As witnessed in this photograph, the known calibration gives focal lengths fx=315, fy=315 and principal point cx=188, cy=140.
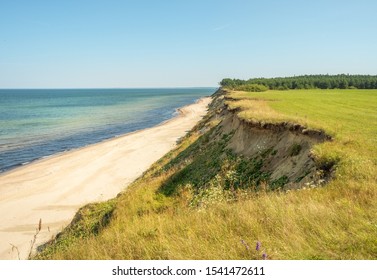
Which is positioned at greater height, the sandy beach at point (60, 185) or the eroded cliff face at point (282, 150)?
the eroded cliff face at point (282, 150)

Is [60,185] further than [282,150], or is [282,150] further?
[60,185]

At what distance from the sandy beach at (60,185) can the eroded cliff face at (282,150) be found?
12.5 metres

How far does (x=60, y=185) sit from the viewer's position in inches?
1181

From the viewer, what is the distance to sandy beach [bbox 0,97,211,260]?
2073 centimetres

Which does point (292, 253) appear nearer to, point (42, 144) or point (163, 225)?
point (163, 225)

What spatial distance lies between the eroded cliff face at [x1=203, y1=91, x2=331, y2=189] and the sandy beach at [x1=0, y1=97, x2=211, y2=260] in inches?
493

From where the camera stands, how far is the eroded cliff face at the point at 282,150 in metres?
11.5

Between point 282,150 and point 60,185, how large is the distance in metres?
22.5

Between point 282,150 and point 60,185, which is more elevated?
point 282,150

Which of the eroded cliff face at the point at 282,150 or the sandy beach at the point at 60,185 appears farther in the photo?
the sandy beach at the point at 60,185

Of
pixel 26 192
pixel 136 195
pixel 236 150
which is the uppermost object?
pixel 236 150

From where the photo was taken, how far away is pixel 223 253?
5082mm
